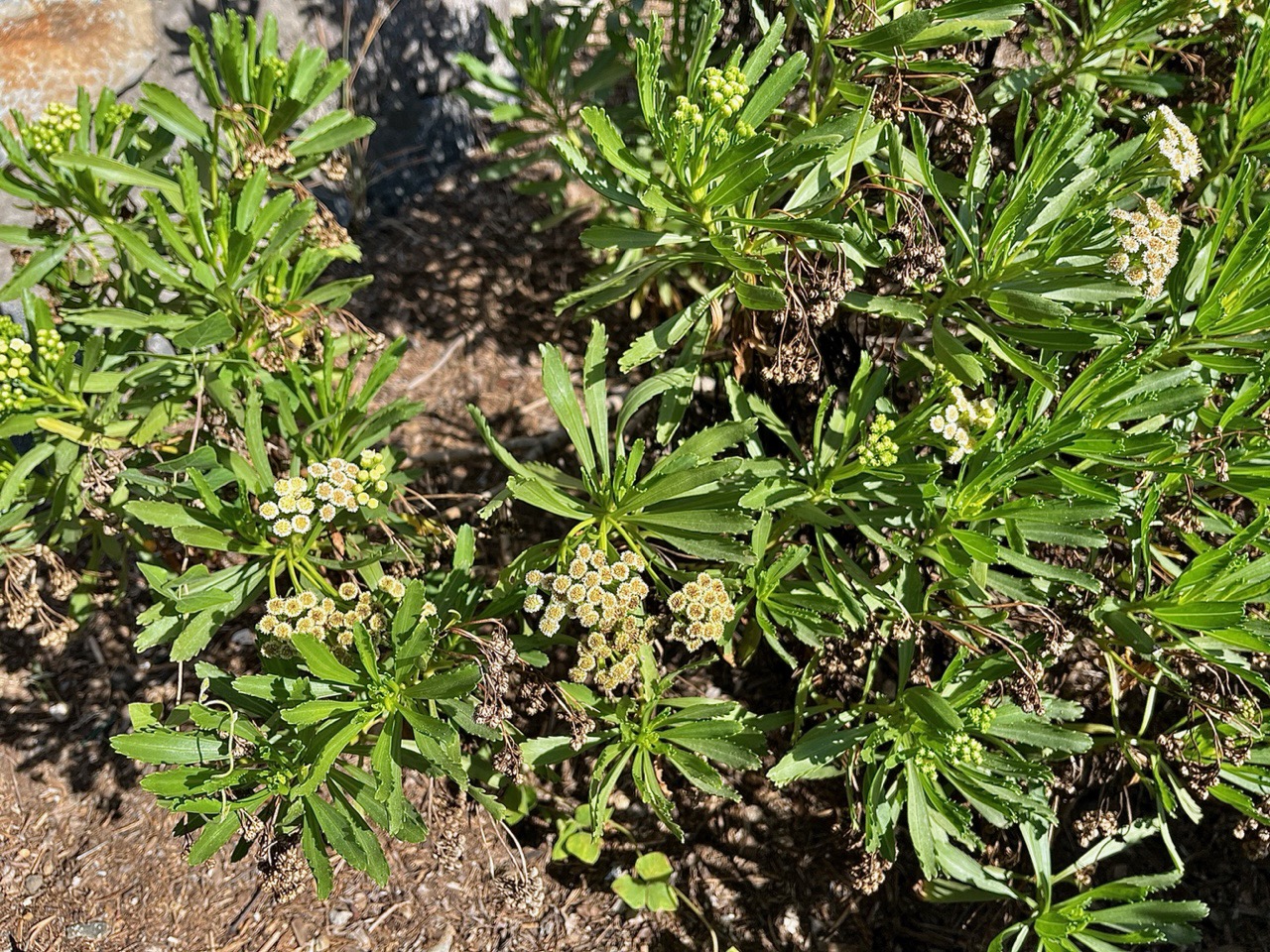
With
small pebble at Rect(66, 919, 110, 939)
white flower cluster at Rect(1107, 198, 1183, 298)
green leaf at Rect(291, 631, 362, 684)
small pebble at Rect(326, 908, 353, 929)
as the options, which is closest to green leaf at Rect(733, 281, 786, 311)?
white flower cluster at Rect(1107, 198, 1183, 298)

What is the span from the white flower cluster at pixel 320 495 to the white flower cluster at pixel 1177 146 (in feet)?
7.04

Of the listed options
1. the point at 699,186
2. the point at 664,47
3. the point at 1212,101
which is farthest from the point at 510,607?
the point at 1212,101

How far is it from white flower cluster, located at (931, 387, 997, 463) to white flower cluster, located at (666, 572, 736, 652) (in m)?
0.67

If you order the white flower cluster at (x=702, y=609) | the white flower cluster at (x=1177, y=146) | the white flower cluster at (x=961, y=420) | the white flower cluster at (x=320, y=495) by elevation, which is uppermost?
the white flower cluster at (x=1177, y=146)

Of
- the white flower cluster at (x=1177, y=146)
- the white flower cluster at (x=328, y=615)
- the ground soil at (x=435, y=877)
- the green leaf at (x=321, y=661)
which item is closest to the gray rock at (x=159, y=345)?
the ground soil at (x=435, y=877)

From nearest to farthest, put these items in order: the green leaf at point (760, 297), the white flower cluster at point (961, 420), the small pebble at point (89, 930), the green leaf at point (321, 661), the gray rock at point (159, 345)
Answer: the green leaf at point (321, 661) → the green leaf at point (760, 297) → the white flower cluster at point (961, 420) → the small pebble at point (89, 930) → the gray rock at point (159, 345)

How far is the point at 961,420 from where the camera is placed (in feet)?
7.68

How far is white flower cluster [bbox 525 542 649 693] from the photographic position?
212cm

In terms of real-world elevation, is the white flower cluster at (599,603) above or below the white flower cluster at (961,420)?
below

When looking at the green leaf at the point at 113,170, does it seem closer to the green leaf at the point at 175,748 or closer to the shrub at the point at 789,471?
the shrub at the point at 789,471

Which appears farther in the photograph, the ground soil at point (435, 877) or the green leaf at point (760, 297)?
the ground soil at point (435, 877)

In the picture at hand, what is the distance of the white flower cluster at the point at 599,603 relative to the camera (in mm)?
2121

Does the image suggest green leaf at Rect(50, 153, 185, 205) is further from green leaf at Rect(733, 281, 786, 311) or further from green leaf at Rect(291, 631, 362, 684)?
green leaf at Rect(733, 281, 786, 311)

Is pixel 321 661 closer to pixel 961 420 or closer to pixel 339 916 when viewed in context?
pixel 339 916
